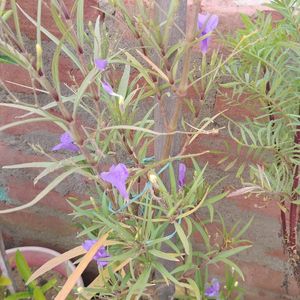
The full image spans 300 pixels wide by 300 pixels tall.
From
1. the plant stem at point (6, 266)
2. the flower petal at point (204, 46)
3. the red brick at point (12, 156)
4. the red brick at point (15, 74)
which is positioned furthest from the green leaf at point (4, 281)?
the flower petal at point (204, 46)

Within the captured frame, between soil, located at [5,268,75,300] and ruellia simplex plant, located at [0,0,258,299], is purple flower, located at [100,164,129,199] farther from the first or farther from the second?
soil, located at [5,268,75,300]

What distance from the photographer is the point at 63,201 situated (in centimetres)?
114

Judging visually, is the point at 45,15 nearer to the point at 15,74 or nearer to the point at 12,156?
the point at 15,74

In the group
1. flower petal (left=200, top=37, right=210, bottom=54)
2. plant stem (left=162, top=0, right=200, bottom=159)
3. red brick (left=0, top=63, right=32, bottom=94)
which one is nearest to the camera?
plant stem (left=162, top=0, right=200, bottom=159)

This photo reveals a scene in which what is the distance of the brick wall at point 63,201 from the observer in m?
0.90

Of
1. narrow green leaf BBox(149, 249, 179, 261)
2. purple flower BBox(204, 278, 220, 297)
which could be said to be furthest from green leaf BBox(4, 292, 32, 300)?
narrow green leaf BBox(149, 249, 179, 261)

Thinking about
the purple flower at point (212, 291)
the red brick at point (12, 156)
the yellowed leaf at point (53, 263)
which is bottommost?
the purple flower at point (212, 291)

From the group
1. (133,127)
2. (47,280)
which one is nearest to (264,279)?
(47,280)

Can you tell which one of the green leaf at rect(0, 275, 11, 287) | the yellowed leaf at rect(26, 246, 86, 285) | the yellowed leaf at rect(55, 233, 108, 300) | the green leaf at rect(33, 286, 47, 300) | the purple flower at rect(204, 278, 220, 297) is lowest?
the green leaf at rect(33, 286, 47, 300)

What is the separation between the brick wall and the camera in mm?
898

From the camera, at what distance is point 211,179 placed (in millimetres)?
975

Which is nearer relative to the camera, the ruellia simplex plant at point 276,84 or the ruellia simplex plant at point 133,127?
the ruellia simplex plant at point 133,127

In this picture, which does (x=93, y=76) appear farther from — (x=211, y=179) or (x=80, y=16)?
(x=211, y=179)

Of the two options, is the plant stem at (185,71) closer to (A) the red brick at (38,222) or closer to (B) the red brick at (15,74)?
(B) the red brick at (15,74)
